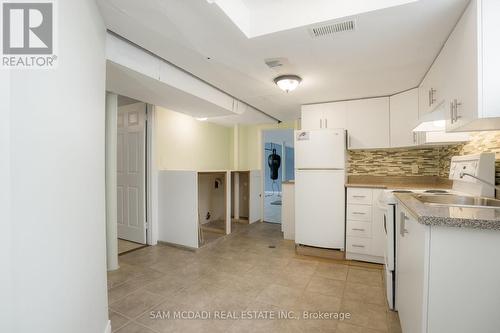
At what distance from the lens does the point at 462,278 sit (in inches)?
40.8

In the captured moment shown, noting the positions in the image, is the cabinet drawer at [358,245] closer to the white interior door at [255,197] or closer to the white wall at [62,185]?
the white interior door at [255,197]

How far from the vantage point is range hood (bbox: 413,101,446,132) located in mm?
1796

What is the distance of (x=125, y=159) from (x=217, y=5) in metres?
3.13

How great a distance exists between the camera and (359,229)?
3080 mm

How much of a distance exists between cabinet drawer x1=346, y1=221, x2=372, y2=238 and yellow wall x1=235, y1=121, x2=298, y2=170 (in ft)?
8.54

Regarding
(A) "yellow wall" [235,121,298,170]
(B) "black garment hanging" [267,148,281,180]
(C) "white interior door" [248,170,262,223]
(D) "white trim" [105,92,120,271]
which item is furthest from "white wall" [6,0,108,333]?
(B) "black garment hanging" [267,148,281,180]

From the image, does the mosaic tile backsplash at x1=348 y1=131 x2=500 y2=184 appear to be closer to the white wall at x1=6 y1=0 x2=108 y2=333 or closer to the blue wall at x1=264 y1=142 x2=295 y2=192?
the white wall at x1=6 y1=0 x2=108 y2=333

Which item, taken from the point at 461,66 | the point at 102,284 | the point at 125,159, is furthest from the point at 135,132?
the point at 461,66

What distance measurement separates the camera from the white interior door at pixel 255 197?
199 inches

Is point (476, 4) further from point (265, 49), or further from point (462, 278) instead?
point (462, 278)

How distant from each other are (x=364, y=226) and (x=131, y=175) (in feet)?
11.5

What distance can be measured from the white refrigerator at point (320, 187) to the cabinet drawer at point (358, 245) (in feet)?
0.27

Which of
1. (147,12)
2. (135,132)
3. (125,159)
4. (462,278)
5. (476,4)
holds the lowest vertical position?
(462,278)

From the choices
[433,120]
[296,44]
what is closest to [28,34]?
[296,44]
